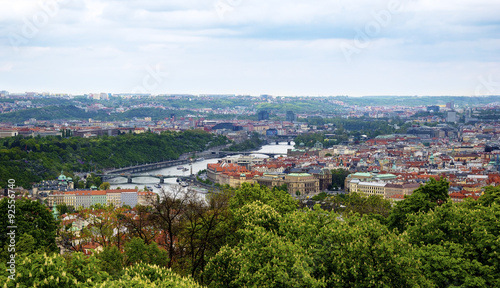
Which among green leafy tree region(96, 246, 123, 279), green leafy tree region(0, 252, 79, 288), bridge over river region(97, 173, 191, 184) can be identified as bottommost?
bridge over river region(97, 173, 191, 184)

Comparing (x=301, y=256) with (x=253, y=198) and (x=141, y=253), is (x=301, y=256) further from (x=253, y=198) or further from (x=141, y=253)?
(x=253, y=198)

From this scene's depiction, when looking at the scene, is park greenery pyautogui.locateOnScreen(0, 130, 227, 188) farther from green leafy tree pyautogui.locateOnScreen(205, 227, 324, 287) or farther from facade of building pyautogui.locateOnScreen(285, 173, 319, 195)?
green leafy tree pyautogui.locateOnScreen(205, 227, 324, 287)

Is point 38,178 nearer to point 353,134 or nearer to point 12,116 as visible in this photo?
point 353,134

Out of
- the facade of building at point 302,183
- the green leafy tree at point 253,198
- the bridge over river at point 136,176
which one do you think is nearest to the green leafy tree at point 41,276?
the green leafy tree at point 253,198

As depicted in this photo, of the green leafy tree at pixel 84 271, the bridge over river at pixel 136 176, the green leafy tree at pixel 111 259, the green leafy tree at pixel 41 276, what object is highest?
the green leafy tree at pixel 41 276

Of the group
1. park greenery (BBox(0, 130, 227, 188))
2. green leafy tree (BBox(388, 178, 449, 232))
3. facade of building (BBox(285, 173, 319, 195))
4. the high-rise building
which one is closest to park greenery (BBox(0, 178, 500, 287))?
green leafy tree (BBox(388, 178, 449, 232))

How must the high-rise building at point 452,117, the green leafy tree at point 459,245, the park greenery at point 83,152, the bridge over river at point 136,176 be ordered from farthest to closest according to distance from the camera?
the high-rise building at point 452,117 < the bridge over river at point 136,176 < the park greenery at point 83,152 < the green leafy tree at point 459,245

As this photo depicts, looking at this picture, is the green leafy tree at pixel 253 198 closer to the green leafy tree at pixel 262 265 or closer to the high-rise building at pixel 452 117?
the green leafy tree at pixel 262 265

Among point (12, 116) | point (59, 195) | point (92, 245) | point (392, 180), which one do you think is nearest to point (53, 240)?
point (92, 245)

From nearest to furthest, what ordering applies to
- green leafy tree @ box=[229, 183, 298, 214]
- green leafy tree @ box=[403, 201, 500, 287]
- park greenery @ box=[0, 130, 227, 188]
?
green leafy tree @ box=[403, 201, 500, 287]
green leafy tree @ box=[229, 183, 298, 214]
park greenery @ box=[0, 130, 227, 188]
